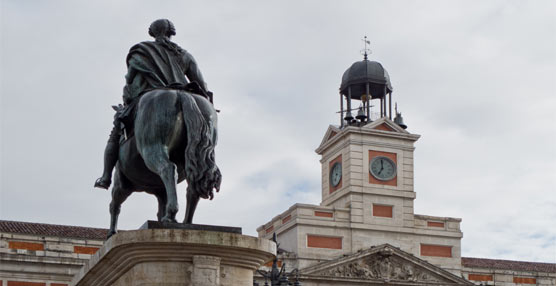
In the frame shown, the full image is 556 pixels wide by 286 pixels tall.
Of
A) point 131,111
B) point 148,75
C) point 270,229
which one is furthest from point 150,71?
point 270,229

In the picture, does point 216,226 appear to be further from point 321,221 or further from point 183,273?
point 321,221

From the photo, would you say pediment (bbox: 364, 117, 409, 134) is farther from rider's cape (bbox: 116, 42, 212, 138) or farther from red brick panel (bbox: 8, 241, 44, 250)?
rider's cape (bbox: 116, 42, 212, 138)

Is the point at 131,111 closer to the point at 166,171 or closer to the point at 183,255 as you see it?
the point at 166,171

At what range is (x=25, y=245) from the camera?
1497 inches

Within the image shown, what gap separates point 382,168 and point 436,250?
451 centimetres

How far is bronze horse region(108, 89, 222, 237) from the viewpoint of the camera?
6.86 meters

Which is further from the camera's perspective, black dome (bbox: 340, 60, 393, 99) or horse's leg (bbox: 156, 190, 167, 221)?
black dome (bbox: 340, 60, 393, 99)

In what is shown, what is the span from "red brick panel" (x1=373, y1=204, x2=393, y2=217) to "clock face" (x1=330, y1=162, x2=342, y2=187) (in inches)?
96.0

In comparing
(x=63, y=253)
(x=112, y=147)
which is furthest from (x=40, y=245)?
(x=112, y=147)

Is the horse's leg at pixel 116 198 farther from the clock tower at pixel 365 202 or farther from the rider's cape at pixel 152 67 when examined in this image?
the clock tower at pixel 365 202

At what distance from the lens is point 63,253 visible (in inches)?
1516

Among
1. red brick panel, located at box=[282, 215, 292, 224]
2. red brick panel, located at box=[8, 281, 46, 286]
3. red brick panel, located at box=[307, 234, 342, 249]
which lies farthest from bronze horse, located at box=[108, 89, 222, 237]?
red brick panel, located at box=[282, 215, 292, 224]

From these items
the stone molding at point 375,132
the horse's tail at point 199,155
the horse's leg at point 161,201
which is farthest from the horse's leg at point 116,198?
the stone molding at point 375,132

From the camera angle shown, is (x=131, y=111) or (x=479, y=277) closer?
(x=131, y=111)
